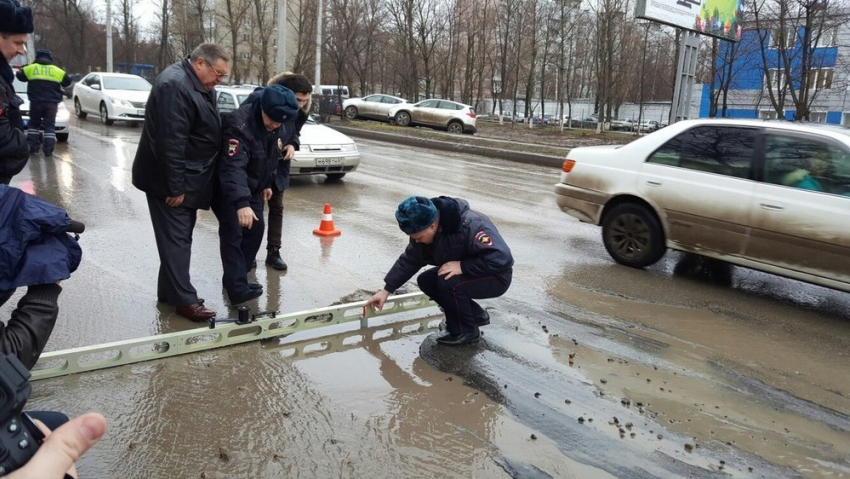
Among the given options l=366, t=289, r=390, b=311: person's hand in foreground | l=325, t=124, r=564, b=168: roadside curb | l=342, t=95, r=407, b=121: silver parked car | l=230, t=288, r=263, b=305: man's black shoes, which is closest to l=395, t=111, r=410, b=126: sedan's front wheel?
l=342, t=95, r=407, b=121: silver parked car

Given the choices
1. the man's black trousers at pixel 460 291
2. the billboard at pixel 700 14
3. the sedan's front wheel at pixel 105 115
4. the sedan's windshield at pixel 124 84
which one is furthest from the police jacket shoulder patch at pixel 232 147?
the sedan's windshield at pixel 124 84

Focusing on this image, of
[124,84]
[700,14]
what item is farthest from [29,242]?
[124,84]

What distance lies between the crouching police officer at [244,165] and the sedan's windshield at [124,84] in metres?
16.9

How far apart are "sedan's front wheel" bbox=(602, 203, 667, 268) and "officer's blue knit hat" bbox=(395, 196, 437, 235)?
3.36m

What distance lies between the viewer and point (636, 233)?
6480mm

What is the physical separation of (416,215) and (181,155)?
170cm

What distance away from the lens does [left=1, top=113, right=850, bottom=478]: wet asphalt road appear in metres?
3.06

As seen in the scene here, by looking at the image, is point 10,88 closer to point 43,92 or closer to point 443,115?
point 43,92

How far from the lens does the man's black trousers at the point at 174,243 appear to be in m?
4.39

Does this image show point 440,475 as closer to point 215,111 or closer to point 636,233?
point 215,111

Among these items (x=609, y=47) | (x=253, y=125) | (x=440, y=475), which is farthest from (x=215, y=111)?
(x=609, y=47)

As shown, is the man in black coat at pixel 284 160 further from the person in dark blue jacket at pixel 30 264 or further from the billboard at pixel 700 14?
the billboard at pixel 700 14

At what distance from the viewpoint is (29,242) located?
6.56ft

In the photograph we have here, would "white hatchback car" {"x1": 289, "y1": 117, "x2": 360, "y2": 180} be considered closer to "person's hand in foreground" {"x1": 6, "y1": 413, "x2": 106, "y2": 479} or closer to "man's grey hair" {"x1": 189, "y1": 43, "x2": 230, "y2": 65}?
"man's grey hair" {"x1": 189, "y1": 43, "x2": 230, "y2": 65}
